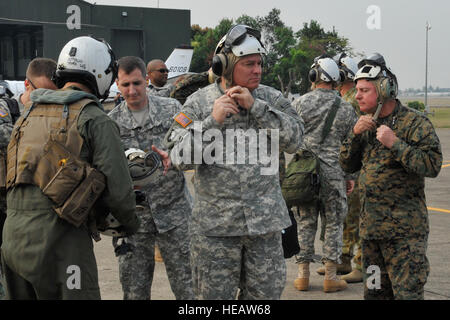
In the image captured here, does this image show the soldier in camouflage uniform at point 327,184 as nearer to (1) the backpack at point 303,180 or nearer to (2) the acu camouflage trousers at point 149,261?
(1) the backpack at point 303,180

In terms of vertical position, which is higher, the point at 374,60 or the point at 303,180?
Result: the point at 374,60

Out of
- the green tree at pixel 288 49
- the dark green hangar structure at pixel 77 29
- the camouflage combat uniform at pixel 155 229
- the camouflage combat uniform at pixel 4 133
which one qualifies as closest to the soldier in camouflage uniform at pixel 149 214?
the camouflage combat uniform at pixel 155 229

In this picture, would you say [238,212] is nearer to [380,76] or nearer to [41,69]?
[380,76]

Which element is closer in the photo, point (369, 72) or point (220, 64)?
point (220, 64)

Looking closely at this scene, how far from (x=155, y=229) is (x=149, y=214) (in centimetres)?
13

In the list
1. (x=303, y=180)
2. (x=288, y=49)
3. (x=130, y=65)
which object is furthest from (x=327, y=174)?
(x=288, y=49)

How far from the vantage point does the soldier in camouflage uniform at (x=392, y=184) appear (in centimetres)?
456

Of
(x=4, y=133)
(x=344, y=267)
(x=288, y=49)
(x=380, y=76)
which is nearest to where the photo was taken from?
(x=380, y=76)

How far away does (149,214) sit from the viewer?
507 cm

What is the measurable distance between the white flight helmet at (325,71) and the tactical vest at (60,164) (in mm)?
3884

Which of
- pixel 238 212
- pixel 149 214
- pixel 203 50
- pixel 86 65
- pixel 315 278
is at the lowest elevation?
pixel 315 278
